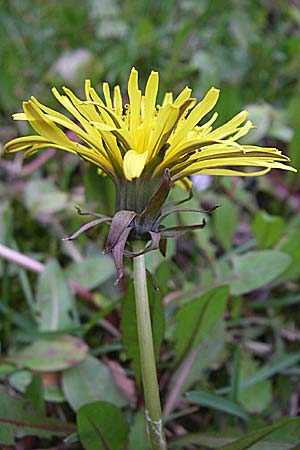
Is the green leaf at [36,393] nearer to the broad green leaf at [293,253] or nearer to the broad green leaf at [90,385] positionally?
the broad green leaf at [90,385]

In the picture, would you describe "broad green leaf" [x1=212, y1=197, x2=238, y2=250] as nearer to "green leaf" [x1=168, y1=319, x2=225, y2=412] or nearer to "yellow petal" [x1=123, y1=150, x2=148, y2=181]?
"green leaf" [x1=168, y1=319, x2=225, y2=412]

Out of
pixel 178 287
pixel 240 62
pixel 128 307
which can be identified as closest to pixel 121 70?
pixel 240 62

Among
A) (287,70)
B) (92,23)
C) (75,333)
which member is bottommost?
(75,333)

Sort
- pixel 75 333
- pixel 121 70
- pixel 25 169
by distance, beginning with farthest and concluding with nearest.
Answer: pixel 121 70 → pixel 25 169 → pixel 75 333

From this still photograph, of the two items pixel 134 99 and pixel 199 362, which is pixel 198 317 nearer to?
pixel 199 362

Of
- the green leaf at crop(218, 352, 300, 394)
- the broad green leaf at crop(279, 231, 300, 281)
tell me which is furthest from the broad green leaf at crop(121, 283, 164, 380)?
the broad green leaf at crop(279, 231, 300, 281)

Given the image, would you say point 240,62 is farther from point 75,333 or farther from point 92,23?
point 75,333
